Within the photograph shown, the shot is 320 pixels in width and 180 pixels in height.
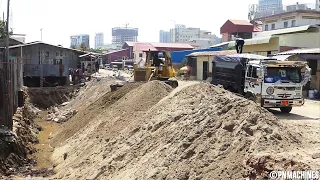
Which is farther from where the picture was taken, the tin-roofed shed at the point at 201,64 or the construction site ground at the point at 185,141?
the tin-roofed shed at the point at 201,64

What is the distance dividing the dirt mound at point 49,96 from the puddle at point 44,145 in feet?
10.5

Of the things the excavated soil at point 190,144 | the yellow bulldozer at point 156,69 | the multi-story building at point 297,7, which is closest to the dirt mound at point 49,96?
the yellow bulldozer at point 156,69

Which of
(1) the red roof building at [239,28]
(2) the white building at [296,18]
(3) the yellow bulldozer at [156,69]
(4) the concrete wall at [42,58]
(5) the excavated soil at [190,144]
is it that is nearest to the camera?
(5) the excavated soil at [190,144]

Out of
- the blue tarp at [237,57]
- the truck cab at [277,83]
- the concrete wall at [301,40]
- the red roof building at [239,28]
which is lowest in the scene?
the truck cab at [277,83]

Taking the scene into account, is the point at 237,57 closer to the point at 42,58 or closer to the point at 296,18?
the point at 42,58

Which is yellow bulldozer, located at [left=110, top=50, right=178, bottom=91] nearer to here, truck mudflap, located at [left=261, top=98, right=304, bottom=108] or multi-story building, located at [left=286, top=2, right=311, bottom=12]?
truck mudflap, located at [left=261, top=98, right=304, bottom=108]

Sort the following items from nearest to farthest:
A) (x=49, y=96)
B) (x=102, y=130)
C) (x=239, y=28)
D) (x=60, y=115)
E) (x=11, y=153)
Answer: (x=11, y=153)
(x=102, y=130)
(x=60, y=115)
(x=49, y=96)
(x=239, y=28)

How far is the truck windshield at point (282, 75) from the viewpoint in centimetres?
1734

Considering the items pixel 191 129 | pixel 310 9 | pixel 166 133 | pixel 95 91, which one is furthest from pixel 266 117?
pixel 310 9

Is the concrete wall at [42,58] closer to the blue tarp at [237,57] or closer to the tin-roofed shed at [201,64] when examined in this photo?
the tin-roofed shed at [201,64]

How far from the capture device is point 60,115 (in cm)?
2592

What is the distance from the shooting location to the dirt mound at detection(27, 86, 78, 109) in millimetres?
29913

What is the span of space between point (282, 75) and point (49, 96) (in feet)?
63.7

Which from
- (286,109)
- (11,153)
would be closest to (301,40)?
(286,109)
